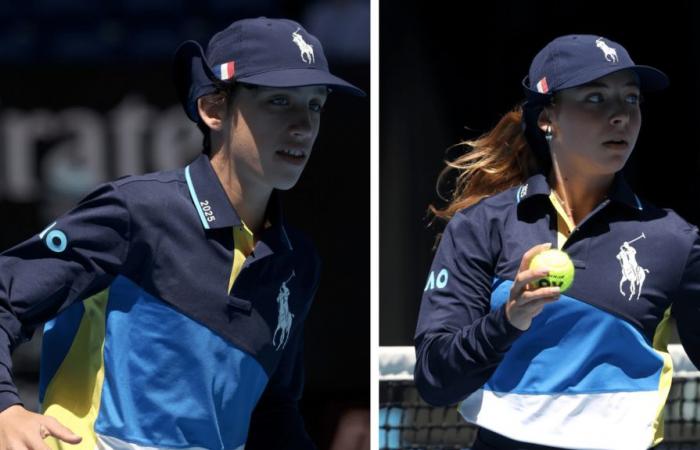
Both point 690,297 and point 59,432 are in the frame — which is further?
point 690,297

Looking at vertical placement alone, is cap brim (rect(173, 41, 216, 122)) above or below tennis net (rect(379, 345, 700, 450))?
above

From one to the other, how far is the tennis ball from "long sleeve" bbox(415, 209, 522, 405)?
0.28m

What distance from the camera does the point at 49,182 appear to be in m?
5.51

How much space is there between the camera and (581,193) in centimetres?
401

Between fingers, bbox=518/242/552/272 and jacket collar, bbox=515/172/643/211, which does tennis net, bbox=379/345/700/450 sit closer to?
jacket collar, bbox=515/172/643/211

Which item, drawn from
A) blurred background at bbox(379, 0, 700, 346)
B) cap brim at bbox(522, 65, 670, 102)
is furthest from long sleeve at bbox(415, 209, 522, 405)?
blurred background at bbox(379, 0, 700, 346)

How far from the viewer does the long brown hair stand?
14.0ft

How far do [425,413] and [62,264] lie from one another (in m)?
1.91

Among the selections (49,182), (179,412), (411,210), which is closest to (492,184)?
(179,412)

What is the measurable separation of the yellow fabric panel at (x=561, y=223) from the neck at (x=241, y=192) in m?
0.77

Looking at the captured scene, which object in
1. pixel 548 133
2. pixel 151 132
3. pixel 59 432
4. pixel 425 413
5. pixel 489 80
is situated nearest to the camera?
pixel 59 432

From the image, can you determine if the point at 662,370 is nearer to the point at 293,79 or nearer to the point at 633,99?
the point at 633,99

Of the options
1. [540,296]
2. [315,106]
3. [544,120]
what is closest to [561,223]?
[544,120]

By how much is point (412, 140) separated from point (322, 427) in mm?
1173
